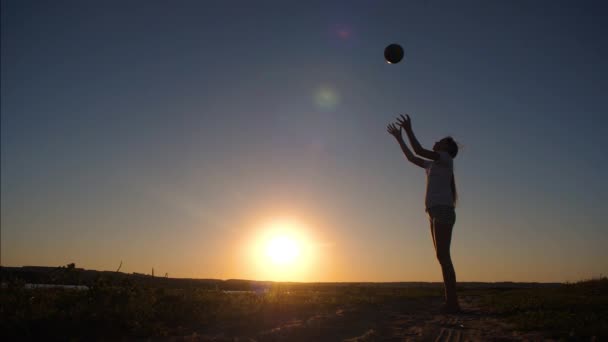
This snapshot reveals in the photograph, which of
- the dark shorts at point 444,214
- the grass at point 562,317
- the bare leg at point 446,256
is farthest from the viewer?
the dark shorts at point 444,214

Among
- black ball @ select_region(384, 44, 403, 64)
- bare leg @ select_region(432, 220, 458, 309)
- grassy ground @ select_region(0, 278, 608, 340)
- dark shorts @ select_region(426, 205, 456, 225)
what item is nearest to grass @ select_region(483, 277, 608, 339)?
grassy ground @ select_region(0, 278, 608, 340)

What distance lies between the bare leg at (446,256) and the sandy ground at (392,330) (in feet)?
1.20

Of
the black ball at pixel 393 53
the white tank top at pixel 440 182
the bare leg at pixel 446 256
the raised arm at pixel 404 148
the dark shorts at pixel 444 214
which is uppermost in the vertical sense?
the black ball at pixel 393 53

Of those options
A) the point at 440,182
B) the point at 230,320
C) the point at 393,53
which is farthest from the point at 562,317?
the point at 393,53

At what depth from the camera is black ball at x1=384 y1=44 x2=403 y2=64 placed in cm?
1126

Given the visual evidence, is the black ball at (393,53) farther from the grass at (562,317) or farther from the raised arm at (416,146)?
the grass at (562,317)

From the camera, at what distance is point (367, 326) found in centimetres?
611

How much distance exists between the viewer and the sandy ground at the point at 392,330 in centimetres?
493

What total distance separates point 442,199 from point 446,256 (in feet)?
3.44

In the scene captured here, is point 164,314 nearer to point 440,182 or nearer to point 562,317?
point 440,182

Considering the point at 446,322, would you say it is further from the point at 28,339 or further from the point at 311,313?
the point at 28,339

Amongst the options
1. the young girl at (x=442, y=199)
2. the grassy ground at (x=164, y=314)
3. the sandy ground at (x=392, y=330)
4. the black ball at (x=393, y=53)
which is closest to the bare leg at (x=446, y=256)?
the young girl at (x=442, y=199)

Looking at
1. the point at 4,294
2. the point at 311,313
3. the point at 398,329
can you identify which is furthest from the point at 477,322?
the point at 4,294

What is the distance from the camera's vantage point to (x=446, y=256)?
7422 mm
